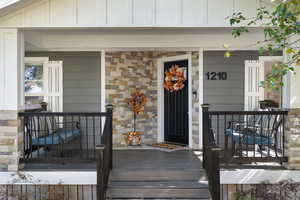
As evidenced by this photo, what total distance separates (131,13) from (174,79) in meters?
3.00

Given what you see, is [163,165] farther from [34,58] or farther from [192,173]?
[34,58]

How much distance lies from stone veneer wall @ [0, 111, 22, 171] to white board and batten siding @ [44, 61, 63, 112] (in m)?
2.18

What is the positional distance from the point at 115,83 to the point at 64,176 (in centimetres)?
290

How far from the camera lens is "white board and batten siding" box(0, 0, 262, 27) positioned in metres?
4.29

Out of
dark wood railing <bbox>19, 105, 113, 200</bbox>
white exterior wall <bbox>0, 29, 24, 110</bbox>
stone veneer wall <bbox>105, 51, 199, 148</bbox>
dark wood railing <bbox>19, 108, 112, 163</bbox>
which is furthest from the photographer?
stone veneer wall <bbox>105, 51, 199, 148</bbox>

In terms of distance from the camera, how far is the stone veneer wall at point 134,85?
670 cm

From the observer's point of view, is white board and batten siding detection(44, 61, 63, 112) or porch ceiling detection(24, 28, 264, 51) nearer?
porch ceiling detection(24, 28, 264, 51)

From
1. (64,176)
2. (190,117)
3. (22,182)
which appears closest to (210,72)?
(190,117)

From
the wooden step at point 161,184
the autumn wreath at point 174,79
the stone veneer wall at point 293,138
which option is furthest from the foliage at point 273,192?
the autumn wreath at point 174,79

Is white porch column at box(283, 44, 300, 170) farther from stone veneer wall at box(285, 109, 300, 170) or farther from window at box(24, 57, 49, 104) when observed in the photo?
window at box(24, 57, 49, 104)

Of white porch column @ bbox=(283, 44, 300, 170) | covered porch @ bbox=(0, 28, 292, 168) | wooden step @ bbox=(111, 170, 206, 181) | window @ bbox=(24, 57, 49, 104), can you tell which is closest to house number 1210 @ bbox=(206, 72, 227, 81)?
covered porch @ bbox=(0, 28, 292, 168)

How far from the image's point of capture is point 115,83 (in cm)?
682

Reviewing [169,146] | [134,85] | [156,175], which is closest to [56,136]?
[156,175]

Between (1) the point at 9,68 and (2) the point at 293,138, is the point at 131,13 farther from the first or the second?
(2) the point at 293,138
